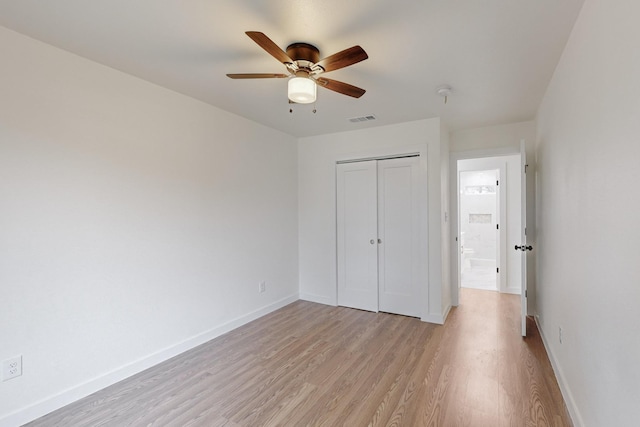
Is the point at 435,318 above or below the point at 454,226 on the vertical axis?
below

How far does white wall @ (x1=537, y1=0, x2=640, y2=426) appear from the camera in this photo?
1172 millimetres

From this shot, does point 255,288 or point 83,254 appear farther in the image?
point 255,288

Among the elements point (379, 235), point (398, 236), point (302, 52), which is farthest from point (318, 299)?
point (302, 52)

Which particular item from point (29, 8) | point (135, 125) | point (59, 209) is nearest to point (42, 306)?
point (59, 209)

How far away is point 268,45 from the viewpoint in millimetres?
1680

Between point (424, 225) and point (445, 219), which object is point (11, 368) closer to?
point (424, 225)

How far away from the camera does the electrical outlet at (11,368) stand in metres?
1.89

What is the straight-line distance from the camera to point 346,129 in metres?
4.14

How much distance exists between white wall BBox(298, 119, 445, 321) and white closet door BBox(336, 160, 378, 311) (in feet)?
0.38

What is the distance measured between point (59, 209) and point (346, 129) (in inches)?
126

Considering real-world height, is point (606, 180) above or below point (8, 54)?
below

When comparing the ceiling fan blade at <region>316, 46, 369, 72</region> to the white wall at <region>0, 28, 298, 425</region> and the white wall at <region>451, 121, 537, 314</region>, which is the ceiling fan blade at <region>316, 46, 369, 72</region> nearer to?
the white wall at <region>0, 28, 298, 425</region>

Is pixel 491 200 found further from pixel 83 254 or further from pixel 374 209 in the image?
pixel 83 254

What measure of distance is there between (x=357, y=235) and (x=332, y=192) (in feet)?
2.36
